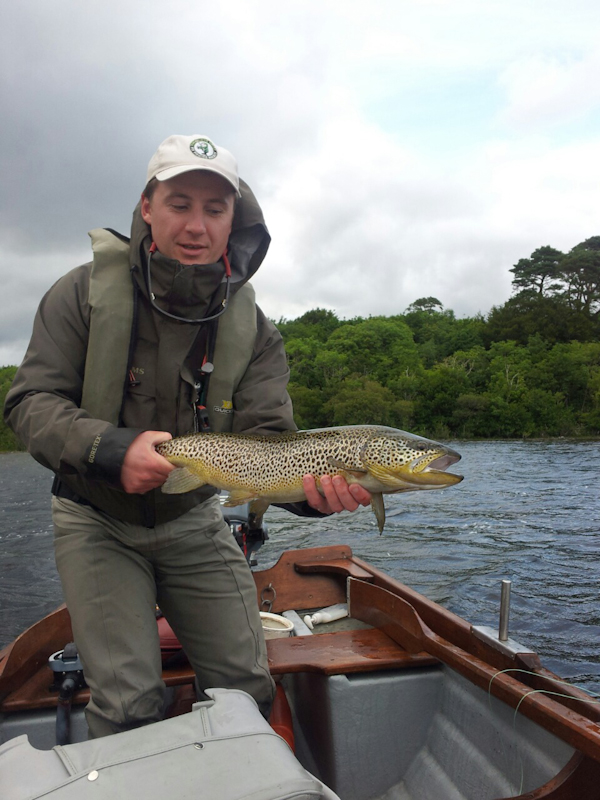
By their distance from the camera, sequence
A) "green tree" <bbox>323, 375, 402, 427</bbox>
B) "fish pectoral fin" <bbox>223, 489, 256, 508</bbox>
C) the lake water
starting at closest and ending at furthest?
"fish pectoral fin" <bbox>223, 489, 256, 508</bbox> → the lake water → "green tree" <bbox>323, 375, 402, 427</bbox>

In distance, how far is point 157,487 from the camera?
3.42 metres

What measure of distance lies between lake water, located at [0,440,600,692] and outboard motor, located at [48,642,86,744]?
613 centimetres

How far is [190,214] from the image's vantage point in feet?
11.2

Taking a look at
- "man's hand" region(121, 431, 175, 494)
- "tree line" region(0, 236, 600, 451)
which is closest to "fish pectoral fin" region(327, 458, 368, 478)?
"man's hand" region(121, 431, 175, 494)

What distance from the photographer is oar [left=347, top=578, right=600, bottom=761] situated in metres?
2.61

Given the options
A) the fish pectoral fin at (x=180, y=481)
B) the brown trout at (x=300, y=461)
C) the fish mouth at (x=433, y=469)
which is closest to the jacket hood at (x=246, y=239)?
the brown trout at (x=300, y=461)

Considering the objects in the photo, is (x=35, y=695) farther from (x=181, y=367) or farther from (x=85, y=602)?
(x=181, y=367)

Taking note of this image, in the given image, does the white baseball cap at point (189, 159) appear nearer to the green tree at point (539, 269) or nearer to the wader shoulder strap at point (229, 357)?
the wader shoulder strap at point (229, 357)

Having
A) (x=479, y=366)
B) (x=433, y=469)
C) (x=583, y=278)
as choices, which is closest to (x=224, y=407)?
(x=433, y=469)

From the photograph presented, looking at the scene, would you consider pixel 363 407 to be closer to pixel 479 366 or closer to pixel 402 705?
pixel 479 366

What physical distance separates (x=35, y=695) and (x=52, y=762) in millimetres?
2001

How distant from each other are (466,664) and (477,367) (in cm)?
9181

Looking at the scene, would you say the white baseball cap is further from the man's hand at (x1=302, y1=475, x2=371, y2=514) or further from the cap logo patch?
the man's hand at (x1=302, y1=475, x2=371, y2=514)

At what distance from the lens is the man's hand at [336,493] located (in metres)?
3.41
